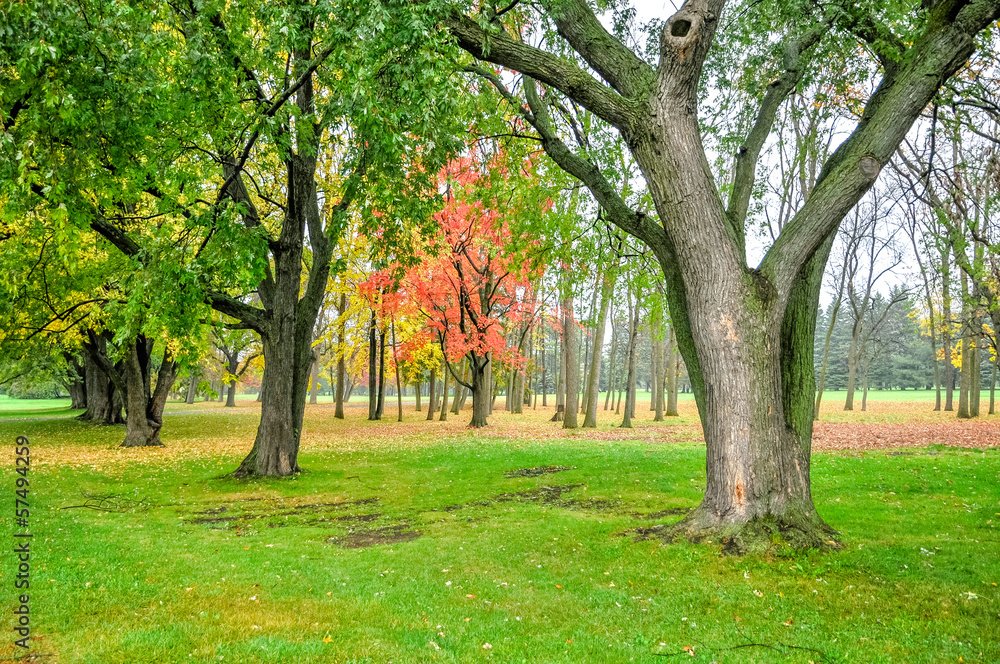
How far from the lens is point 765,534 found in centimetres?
625

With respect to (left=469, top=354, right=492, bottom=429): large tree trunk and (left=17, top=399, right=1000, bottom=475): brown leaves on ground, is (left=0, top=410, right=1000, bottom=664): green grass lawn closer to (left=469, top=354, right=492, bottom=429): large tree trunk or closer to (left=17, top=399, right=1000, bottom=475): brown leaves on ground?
(left=17, top=399, right=1000, bottom=475): brown leaves on ground

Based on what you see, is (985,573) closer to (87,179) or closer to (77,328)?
(87,179)

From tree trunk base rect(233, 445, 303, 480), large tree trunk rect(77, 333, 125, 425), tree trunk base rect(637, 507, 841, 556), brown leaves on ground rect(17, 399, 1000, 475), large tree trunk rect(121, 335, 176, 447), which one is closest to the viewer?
tree trunk base rect(637, 507, 841, 556)

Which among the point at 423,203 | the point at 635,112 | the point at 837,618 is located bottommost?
the point at 837,618

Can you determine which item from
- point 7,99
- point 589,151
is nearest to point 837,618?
point 589,151

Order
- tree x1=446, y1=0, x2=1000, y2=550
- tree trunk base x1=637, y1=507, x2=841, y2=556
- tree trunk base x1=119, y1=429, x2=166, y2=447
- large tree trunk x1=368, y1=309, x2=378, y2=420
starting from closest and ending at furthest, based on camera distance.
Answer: tree trunk base x1=637, y1=507, x2=841, y2=556 < tree x1=446, y1=0, x2=1000, y2=550 < tree trunk base x1=119, y1=429, x2=166, y2=447 < large tree trunk x1=368, y1=309, x2=378, y2=420

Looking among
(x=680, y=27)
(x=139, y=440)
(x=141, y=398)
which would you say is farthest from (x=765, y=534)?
(x=139, y=440)

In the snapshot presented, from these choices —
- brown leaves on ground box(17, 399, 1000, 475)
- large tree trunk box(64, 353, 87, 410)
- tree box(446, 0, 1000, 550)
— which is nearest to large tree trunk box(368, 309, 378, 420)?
brown leaves on ground box(17, 399, 1000, 475)

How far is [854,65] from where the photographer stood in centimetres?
948

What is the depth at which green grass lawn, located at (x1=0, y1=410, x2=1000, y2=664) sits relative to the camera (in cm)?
426

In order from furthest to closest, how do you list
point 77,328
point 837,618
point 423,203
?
1. point 77,328
2. point 423,203
3. point 837,618

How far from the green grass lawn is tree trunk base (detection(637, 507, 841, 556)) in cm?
15

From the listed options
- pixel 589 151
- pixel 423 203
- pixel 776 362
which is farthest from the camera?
pixel 589 151

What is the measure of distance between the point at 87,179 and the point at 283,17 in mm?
4831
